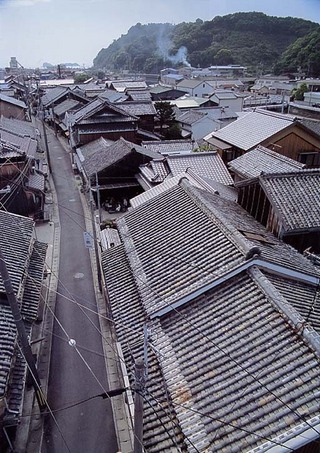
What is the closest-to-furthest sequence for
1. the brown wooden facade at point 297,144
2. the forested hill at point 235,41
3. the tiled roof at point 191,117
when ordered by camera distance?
the brown wooden facade at point 297,144
the tiled roof at point 191,117
the forested hill at point 235,41

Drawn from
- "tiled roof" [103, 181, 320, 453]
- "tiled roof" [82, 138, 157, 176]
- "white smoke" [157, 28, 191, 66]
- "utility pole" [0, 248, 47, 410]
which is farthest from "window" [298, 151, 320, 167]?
"white smoke" [157, 28, 191, 66]

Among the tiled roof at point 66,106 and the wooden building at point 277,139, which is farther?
the tiled roof at point 66,106

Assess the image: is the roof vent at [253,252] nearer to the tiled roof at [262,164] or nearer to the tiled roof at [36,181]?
the tiled roof at [262,164]

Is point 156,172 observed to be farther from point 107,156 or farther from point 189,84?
point 189,84

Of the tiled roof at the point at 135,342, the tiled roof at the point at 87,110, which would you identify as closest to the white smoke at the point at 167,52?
the tiled roof at the point at 87,110

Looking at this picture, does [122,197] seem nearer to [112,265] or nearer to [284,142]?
[284,142]

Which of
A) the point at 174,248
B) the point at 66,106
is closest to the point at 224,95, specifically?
the point at 66,106
